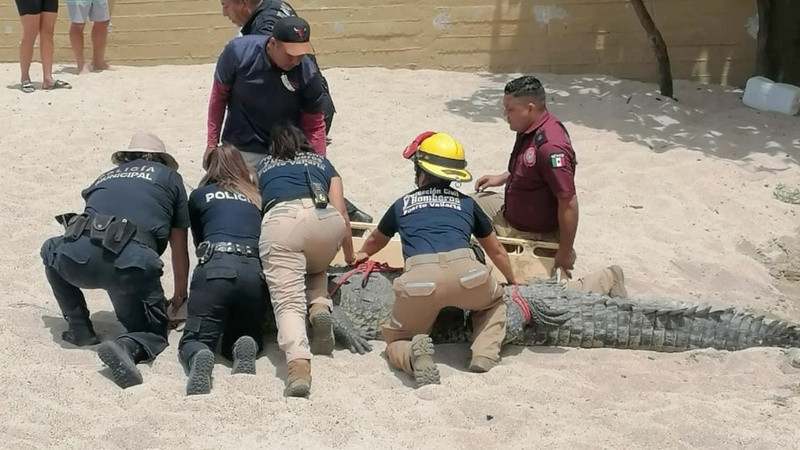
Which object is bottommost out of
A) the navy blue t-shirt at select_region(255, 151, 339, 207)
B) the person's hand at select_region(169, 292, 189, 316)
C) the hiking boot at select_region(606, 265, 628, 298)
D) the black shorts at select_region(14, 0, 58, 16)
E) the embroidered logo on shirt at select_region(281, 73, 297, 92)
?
the person's hand at select_region(169, 292, 189, 316)

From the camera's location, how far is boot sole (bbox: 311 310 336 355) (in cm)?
458

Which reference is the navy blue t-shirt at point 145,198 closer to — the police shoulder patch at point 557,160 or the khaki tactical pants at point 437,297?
the khaki tactical pants at point 437,297

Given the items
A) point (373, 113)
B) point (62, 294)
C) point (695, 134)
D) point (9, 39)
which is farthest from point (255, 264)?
point (9, 39)

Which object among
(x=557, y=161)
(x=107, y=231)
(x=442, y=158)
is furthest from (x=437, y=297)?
(x=107, y=231)

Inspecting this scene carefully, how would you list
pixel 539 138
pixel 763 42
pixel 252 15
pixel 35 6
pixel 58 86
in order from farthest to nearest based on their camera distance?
1. pixel 763 42
2. pixel 58 86
3. pixel 35 6
4. pixel 252 15
5. pixel 539 138

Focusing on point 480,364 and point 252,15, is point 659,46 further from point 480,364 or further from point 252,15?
point 480,364

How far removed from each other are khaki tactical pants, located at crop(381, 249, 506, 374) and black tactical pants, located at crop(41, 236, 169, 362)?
1.11 m

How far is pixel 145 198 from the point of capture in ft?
15.3

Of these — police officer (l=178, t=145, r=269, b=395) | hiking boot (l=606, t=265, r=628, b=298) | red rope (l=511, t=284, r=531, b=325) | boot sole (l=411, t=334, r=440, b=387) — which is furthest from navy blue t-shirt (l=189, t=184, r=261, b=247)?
hiking boot (l=606, t=265, r=628, b=298)

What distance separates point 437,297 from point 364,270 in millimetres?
757

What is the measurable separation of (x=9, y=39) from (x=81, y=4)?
138 cm

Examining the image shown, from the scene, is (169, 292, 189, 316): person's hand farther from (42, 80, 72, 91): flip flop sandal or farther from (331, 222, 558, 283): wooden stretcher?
(42, 80, 72, 91): flip flop sandal

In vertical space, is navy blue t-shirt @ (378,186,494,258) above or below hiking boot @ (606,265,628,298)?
above

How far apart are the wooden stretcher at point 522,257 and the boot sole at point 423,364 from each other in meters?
1.02
